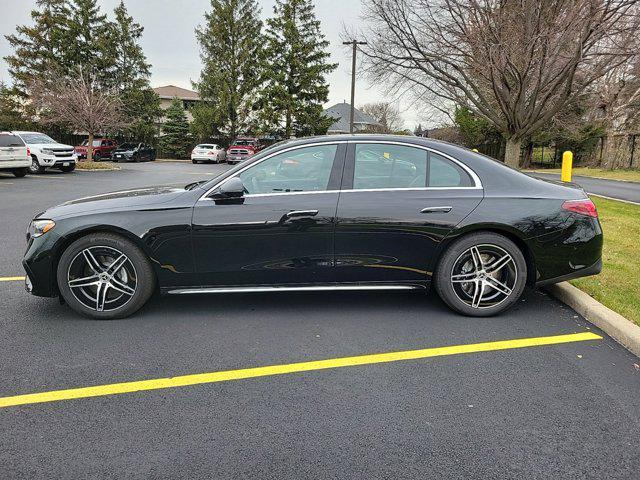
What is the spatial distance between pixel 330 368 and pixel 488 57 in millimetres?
12057

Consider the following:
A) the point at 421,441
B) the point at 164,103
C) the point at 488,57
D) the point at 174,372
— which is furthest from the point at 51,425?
the point at 164,103

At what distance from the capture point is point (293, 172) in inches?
168

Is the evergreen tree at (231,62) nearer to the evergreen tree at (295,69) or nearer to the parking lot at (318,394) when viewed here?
the evergreen tree at (295,69)

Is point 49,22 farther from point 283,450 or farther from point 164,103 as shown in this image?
point 283,450

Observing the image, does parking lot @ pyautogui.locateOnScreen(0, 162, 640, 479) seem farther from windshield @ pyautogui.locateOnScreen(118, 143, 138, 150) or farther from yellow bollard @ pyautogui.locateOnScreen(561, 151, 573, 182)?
windshield @ pyautogui.locateOnScreen(118, 143, 138, 150)

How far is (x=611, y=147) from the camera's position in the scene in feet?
105

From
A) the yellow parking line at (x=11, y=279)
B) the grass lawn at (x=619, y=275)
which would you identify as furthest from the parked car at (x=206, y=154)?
the yellow parking line at (x=11, y=279)

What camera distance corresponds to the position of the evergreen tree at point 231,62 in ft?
140

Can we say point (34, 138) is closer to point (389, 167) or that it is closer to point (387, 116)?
point (389, 167)

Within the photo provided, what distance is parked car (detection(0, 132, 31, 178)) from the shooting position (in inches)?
684

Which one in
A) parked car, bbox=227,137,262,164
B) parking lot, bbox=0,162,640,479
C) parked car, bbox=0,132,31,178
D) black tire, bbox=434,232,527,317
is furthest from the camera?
parked car, bbox=227,137,262,164

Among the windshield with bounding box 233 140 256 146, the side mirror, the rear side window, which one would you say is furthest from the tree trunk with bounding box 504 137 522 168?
the windshield with bounding box 233 140 256 146

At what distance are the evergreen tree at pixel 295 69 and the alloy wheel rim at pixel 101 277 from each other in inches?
1514

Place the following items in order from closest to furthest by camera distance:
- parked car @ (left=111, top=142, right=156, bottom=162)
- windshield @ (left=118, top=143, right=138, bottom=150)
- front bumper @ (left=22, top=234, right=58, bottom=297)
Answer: front bumper @ (left=22, top=234, right=58, bottom=297) < parked car @ (left=111, top=142, right=156, bottom=162) < windshield @ (left=118, top=143, right=138, bottom=150)
